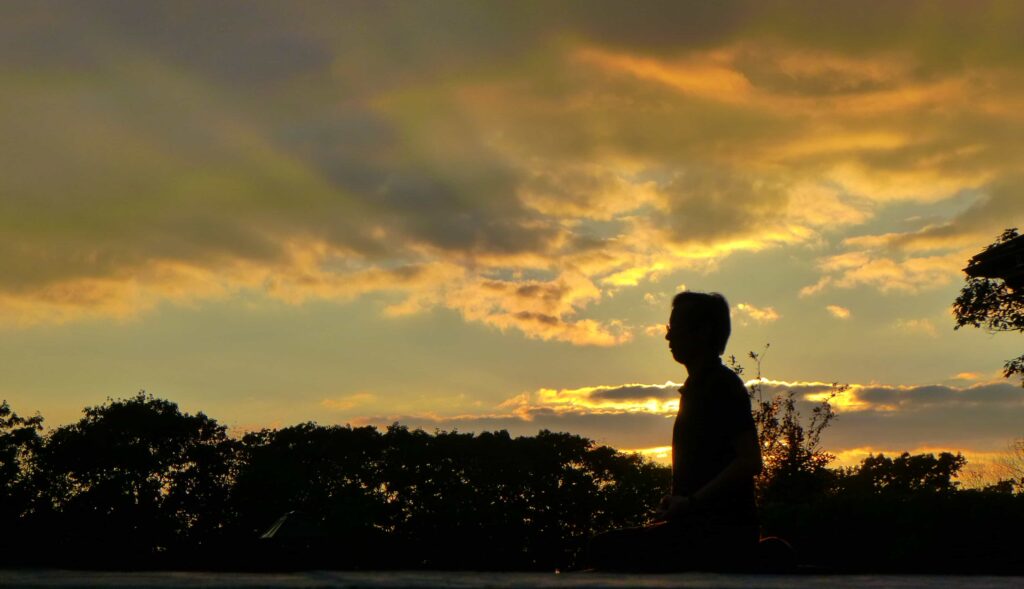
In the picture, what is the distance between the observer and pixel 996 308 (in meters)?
28.7

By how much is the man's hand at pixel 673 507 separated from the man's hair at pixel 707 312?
0.98 meters

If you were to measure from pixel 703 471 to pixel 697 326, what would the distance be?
84 cm

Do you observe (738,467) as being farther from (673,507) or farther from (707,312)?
(707,312)

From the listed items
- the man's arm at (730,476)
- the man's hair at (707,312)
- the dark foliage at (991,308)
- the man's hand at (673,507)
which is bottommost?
the man's hand at (673,507)

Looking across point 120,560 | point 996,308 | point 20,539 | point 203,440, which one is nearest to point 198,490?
point 203,440

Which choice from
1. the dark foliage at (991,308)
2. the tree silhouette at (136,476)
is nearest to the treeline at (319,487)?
the tree silhouette at (136,476)

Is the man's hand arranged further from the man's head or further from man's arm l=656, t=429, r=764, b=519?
the man's head

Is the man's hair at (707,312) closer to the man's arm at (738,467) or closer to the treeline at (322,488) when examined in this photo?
the man's arm at (738,467)

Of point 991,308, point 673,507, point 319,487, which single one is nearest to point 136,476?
point 319,487

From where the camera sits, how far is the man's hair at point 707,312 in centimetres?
578

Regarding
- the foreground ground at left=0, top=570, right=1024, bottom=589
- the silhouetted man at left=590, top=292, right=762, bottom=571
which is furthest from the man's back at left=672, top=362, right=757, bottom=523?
the foreground ground at left=0, top=570, right=1024, bottom=589

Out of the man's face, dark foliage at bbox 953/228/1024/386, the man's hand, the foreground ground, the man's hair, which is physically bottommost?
the foreground ground

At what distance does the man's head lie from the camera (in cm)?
572

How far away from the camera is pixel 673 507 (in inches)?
204
